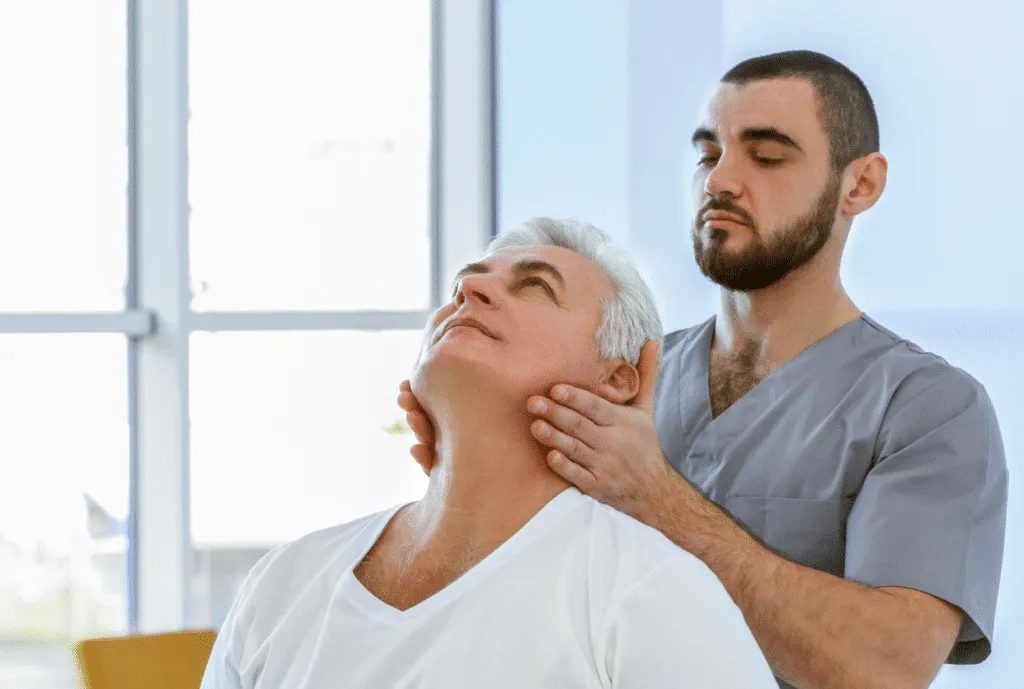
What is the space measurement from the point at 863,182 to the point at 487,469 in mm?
740

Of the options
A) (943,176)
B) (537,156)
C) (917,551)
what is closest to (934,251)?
(943,176)

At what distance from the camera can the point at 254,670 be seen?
130cm

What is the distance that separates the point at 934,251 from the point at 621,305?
53 cm

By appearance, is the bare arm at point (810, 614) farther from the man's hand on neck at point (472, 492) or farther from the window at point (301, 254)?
the window at point (301, 254)

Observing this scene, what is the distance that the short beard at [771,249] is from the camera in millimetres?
1584

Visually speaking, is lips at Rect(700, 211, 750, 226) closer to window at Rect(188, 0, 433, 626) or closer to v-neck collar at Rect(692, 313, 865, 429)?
v-neck collar at Rect(692, 313, 865, 429)

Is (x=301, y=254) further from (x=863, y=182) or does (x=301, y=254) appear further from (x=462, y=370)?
(x=462, y=370)

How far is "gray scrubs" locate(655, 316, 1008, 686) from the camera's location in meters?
1.41

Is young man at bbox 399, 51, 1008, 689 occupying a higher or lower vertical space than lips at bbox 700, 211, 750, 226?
lower

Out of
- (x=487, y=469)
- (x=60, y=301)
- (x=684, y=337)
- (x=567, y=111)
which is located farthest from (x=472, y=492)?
(x=60, y=301)

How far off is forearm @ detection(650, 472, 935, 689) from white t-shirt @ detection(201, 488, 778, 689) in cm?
19

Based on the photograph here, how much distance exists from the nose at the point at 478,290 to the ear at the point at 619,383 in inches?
6.5

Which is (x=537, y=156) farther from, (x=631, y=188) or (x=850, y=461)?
(x=850, y=461)

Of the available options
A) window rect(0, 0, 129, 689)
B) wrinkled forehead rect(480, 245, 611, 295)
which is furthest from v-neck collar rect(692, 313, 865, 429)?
window rect(0, 0, 129, 689)
